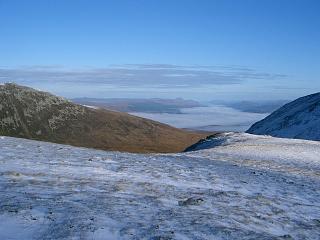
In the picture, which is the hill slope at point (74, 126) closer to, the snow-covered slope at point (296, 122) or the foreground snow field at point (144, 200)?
the snow-covered slope at point (296, 122)

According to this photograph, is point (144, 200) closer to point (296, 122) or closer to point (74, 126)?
point (296, 122)

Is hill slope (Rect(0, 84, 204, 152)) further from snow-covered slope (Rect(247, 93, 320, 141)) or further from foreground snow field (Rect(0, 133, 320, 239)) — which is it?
foreground snow field (Rect(0, 133, 320, 239))

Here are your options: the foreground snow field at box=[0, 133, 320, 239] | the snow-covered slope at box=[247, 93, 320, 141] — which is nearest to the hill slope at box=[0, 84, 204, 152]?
the snow-covered slope at box=[247, 93, 320, 141]

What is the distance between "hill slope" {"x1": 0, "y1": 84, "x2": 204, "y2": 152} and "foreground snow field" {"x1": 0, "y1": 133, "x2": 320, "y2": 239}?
86.2 meters

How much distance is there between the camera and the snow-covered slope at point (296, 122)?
80.3 m

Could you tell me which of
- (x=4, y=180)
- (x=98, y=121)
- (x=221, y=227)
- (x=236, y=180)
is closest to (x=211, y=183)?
(x=236, y=180)

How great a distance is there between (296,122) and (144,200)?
80234mm

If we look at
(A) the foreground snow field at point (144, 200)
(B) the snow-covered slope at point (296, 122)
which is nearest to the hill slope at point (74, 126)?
(B) the snow-covered slope at point (296, 122)

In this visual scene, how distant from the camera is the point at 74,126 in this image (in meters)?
119

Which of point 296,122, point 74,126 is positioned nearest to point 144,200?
point 296,122

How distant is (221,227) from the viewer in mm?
11352

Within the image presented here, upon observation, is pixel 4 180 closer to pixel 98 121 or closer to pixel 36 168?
pixel 36 168

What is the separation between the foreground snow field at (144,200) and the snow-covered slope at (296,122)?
60863 mm

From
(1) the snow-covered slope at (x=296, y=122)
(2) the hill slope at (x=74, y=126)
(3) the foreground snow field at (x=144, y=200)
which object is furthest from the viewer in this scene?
(2) the hill slope at (x=74, y=126)
